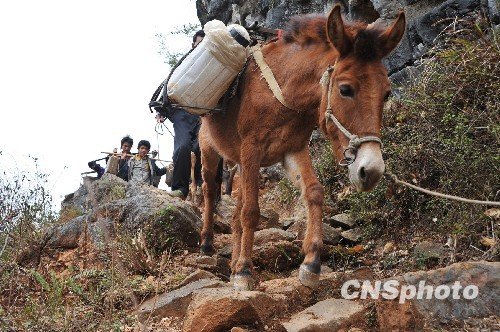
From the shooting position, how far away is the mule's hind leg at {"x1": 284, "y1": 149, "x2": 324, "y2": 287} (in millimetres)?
4551

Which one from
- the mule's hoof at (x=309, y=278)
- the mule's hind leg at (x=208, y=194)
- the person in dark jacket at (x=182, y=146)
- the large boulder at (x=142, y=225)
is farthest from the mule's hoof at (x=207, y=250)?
the mule's hoof at (x=309, y=278)

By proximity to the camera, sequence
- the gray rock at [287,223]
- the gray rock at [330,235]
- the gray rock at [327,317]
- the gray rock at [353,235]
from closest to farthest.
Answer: the gray rock at [327,317], the gray rock at [330,235], the gray rock at [353,235], the gray rock at [287,223]

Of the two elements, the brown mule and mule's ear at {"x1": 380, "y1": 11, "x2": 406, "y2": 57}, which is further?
mule's ear at {"x1": 380, "y1": 11, "x2": 406, "y2": 57}

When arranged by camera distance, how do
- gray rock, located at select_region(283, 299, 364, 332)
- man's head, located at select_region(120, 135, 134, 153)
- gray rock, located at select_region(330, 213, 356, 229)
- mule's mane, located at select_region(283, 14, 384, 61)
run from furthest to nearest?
man's head, located at select_region(120, 135, 134, 153), gray rock, located at select_region(330, 213, 356, 229), mule's mane, located at select_region(283, 14, 384, 61), gray rock, located at select_region(283, 299, 364, 332)

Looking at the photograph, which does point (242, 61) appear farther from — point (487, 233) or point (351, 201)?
point (487, 233)

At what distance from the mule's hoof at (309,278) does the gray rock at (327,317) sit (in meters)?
0.38

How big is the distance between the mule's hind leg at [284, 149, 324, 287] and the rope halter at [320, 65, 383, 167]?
759 mm

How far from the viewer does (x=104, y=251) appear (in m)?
6.11

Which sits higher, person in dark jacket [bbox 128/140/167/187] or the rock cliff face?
the rock cliff face

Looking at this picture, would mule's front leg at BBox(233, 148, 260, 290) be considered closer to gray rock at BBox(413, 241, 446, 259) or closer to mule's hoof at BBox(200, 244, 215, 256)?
gray rock at BBox(413, 241, 446, 259)

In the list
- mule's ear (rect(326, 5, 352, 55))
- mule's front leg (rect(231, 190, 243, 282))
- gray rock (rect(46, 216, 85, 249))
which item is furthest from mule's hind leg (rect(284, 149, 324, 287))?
gray rock (rect(46, 216, 85, 249))

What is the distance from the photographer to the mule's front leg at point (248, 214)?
196 inches

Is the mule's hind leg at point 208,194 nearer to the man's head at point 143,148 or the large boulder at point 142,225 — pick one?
the large boulder at point 142,225

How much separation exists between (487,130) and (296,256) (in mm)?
2435
